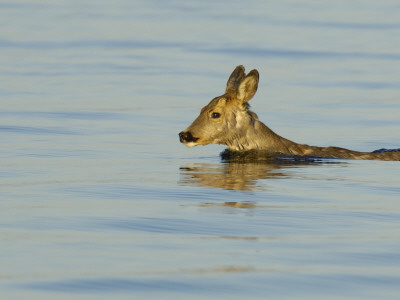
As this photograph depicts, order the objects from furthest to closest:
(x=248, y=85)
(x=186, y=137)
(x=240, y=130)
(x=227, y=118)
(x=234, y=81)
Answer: (x=234, y=81)
(x=240, y=130)
(x=227, y=118)
(x=248, y=85)
(x=186, y=137)

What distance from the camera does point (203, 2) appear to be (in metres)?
46.4

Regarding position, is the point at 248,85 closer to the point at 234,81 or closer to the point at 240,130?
the point at 234,81

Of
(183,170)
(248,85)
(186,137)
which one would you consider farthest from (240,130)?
(183,170)

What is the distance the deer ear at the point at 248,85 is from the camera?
17.8 meters

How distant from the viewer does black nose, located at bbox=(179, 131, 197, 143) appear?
17.5 m

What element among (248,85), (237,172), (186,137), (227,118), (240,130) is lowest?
(237,172)

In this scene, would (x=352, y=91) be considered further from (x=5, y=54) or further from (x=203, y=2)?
(x=203, y=2)

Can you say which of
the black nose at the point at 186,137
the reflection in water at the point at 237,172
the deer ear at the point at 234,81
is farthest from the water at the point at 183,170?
the deer ear at the point at 234,81

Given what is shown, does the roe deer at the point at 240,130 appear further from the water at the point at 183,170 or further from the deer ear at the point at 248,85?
the water at the point at 183,170

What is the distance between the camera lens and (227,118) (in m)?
18.0

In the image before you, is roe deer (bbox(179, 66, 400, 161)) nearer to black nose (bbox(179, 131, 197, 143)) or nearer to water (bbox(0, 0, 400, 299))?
black nose (bbox(179, 131, 197, 143))

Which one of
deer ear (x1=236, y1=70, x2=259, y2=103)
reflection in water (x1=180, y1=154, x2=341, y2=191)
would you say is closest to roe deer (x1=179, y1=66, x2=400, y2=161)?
deer ear (x1=236, y1=70, x2=259, y2=103)

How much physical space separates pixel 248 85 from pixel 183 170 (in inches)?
78.8

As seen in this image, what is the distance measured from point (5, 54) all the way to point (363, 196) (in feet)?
55.5
